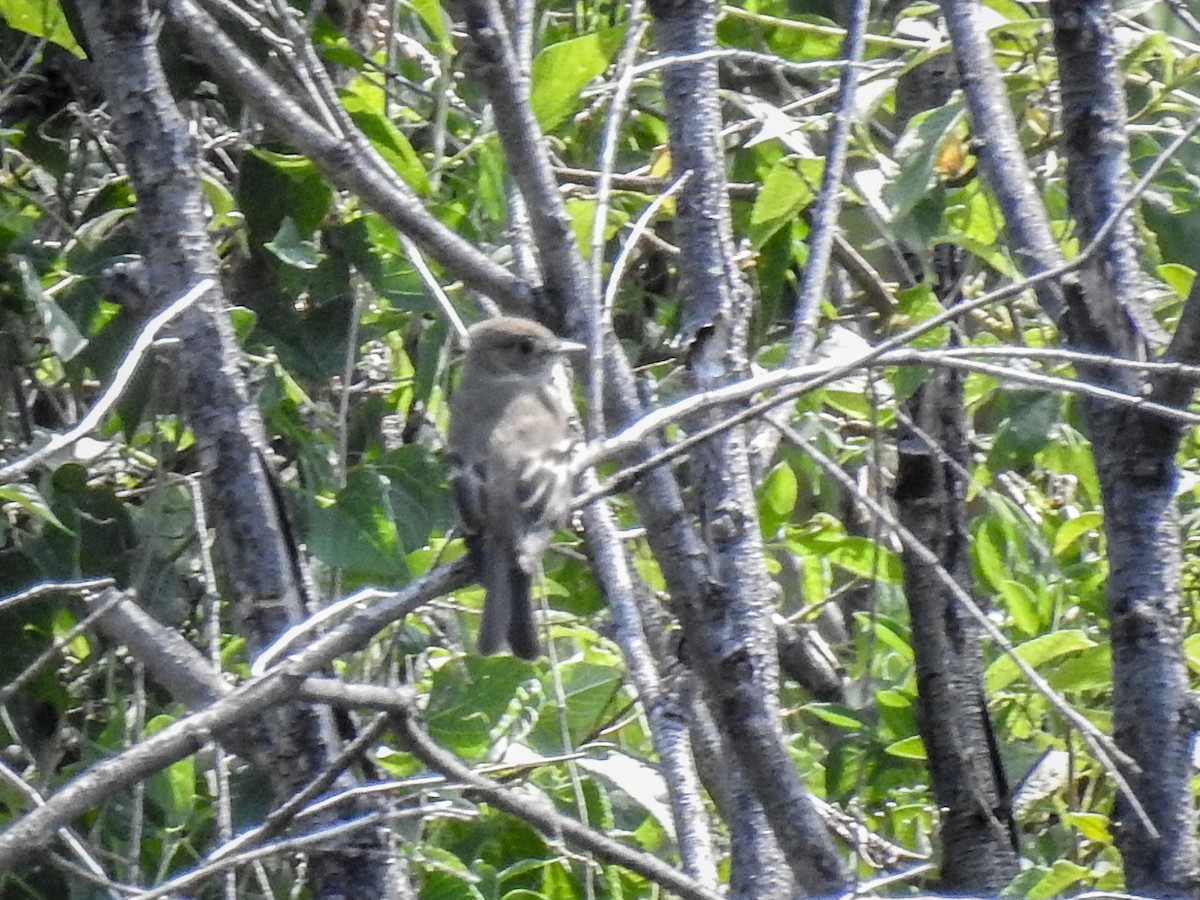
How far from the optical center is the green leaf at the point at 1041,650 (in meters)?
2.93

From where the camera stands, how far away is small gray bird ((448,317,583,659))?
10.00ft

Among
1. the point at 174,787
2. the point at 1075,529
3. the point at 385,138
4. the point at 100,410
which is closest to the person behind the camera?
the point at 100,410

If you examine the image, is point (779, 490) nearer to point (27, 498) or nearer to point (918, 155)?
point (918, 155)

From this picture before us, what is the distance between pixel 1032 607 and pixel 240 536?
5.54 feet

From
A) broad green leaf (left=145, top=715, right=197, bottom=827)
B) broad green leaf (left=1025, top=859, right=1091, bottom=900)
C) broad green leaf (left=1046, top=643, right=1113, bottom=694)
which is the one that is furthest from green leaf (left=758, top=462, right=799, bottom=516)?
broad green leaf (left=145, top=715, right=197, bottom=827)

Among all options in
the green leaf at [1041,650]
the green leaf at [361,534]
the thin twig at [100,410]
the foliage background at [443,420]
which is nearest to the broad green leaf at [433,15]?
the foliage background at [443,420]

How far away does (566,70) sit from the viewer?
2.82 metres

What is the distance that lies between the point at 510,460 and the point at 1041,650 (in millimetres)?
1206

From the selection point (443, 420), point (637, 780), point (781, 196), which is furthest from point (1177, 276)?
point (443, 420)

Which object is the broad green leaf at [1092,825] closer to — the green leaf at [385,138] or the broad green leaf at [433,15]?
the green leaf at [385,138]

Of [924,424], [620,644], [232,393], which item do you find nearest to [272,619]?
[232,393]

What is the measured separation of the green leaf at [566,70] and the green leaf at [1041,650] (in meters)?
1.23

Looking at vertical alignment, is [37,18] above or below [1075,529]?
above

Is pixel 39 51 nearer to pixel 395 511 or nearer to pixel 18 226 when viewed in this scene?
pixel 18 226
